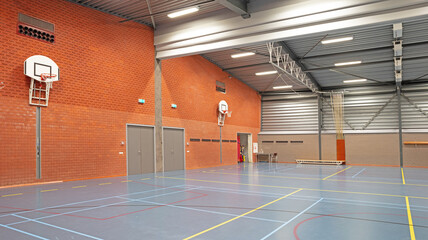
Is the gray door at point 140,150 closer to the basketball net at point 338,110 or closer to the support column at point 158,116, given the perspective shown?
the support column at point 158,116

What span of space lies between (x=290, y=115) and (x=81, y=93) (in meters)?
20.2

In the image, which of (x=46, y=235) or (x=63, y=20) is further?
(x=63, y=20)

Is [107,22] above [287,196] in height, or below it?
above

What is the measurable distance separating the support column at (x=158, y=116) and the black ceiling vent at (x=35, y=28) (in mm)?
6072

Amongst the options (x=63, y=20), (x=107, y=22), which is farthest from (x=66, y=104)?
(x=107, y=22)

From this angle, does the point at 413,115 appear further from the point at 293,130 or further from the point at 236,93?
the point at 236,93

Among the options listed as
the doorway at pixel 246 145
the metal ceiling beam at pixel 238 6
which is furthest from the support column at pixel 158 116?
the doorway at pixel 246 145

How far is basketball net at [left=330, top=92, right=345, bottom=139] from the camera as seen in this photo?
2611 cm

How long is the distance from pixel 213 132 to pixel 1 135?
13.8 meters

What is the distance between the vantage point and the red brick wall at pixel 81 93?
11461mm

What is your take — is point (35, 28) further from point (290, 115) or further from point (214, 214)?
point (290, 115)

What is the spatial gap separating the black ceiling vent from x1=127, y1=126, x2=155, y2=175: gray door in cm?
569

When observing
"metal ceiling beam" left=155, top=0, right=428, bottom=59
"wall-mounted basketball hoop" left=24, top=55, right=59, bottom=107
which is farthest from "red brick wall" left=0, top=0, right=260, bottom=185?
"metal ceiling beam" left=155, top=0, right=428, bottom=59

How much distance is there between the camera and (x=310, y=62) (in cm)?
2094
